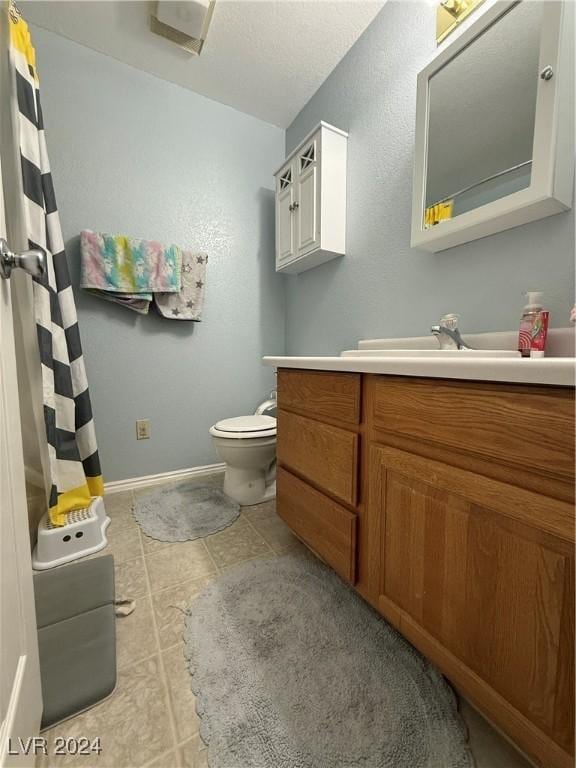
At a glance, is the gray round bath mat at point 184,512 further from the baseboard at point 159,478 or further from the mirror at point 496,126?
the mirror at point 496,126

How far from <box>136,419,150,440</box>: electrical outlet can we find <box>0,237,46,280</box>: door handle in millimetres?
1279

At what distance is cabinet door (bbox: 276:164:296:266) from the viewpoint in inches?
63.0

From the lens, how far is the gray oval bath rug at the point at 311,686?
56 cm

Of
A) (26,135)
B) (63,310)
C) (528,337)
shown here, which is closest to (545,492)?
(528,337)

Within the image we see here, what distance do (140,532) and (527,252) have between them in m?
1.64

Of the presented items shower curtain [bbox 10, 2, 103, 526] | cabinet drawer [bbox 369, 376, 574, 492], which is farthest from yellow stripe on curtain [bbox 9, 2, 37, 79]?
cabinet drawer [bbox 369, 376, 574, 492]

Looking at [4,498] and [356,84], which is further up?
[356,84]

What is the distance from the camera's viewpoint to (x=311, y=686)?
67 cm

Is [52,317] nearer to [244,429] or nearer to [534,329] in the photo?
[244,429]

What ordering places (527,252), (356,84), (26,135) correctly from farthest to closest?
(356,84), (26,135), (527,252)

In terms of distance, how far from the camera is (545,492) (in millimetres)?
430

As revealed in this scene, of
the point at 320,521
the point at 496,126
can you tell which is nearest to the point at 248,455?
the point at 320,521

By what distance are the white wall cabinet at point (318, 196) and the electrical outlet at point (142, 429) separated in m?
1.20

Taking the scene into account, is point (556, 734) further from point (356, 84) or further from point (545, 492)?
point (356, 84)
